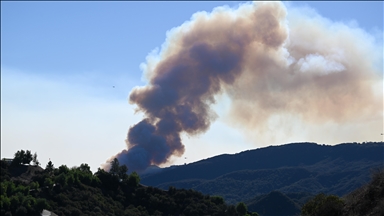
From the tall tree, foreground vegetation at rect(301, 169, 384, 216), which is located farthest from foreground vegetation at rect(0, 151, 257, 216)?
foreground vegetation at rect(301, 169, 384, 216)

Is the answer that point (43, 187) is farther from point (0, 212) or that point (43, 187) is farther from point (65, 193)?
point (0, 212)

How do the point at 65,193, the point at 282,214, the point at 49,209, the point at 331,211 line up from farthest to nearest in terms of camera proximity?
the point at 282,214, the point at 65,193, the point at 49,209, the point at 331,211

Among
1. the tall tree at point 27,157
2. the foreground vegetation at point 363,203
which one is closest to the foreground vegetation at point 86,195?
the tall tree at point 27,157

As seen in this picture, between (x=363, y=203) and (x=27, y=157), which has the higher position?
(x=27, y=157)

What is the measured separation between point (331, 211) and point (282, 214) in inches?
4653

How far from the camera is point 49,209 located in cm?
7719

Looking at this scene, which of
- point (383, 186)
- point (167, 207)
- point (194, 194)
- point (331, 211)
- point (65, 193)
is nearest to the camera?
point (383, 186)

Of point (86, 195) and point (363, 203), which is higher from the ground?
point (86, 195)

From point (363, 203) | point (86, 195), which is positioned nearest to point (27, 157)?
point (86, 195)

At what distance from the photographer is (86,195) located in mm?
87875

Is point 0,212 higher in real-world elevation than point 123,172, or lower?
lower

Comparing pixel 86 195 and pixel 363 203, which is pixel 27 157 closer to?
pixel 86 195

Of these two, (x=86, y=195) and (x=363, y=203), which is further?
(x=86, y=195)

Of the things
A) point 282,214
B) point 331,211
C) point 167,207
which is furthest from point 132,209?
point 282,214
